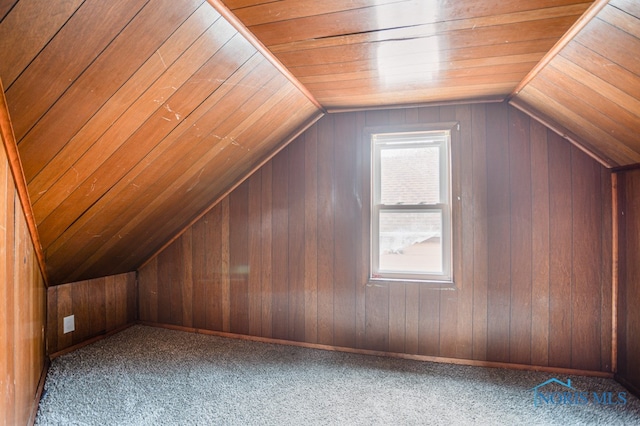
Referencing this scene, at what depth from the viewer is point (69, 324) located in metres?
2.44

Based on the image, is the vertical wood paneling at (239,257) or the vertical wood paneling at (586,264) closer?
the vertical wood paneling at (586,264)

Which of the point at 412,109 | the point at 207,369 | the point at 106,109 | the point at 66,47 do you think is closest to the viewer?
the point at 66,47

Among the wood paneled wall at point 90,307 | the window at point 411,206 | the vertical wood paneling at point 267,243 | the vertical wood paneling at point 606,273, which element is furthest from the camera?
the vertical wood paneling at point 267,243

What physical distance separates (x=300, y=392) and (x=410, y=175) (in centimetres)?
161

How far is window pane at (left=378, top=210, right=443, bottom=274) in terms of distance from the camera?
8.12 ft

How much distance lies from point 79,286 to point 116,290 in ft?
1.19

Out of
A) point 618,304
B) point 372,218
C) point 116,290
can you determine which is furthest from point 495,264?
point 116,290

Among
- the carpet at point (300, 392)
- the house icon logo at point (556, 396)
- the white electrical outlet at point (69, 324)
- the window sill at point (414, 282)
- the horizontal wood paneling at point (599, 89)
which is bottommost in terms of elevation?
the house icon logo at point (556, 396)

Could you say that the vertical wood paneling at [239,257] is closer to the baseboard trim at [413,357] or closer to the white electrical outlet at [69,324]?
the baseboard trim at [413,357]

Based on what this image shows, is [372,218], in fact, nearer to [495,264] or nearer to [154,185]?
[495,264]

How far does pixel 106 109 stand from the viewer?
1.32 m

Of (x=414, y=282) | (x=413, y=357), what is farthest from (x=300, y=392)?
(x=414, y=282)

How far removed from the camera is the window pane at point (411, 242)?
2475mm

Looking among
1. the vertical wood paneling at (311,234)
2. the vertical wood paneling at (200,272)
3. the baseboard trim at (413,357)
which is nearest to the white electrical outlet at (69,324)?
the baseboard trim at (413,357)
